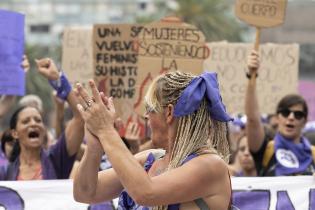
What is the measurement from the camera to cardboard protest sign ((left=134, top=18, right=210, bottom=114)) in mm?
6508

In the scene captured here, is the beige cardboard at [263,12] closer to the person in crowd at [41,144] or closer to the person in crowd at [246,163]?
the person in crowd at [246,163]

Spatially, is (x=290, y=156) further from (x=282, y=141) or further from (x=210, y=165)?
(x=210, y=165)

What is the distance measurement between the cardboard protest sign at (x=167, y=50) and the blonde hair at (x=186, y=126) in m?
3.16

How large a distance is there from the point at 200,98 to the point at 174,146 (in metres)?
0.21

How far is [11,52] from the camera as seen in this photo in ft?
19.2

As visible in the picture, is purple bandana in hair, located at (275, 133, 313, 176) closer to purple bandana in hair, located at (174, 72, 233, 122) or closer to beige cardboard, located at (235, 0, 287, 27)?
beige cardboard, located at (235, 0, 287, 27)

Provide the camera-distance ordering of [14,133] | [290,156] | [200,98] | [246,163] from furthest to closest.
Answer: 1. [246,163]
2. [290,156]
3. [14,133]
4. [200,98]

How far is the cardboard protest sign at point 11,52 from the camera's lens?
19.0 ft

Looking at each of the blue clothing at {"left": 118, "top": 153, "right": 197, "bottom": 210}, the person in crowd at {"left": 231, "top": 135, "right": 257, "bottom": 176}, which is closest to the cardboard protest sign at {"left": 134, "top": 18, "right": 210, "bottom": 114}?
the person in crowd at {"left": 231, "top": 135, "right": 257, "bottom": 176}

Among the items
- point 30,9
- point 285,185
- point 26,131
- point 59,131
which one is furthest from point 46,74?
point 30,9

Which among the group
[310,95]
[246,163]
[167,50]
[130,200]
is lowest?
[310,95]

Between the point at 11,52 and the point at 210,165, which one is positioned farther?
the point at 11,52

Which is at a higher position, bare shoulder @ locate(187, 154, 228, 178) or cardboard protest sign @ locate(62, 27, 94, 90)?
bare shoulder @ locate(187, 154, 228, 178)

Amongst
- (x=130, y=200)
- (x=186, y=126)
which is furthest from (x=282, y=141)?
(x=186, y=126)
